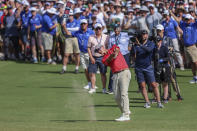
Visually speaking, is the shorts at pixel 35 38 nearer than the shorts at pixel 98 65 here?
No

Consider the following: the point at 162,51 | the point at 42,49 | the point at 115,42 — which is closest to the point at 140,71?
the point at 162,51

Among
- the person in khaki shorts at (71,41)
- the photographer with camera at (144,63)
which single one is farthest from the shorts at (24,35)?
the photographer with camera at (144,63)

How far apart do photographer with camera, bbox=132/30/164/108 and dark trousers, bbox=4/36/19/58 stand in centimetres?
1213

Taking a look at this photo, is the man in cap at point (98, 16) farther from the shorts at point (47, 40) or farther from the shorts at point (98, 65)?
the shorts at point (98, 65)

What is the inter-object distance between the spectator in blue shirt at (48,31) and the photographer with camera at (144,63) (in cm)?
1010

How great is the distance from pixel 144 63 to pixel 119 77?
203 cm

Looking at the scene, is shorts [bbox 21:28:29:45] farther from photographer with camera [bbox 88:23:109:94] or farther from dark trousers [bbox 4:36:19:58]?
photographer with camera [bbox 88:23:109:94]

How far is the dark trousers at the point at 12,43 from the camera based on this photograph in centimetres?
2775

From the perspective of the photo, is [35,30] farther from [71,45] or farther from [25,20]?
[71,45]

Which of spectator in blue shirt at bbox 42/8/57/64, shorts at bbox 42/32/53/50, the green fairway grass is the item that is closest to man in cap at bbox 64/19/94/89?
the green fairway grass

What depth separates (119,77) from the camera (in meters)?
14.5

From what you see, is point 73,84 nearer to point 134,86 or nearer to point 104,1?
point 134,86

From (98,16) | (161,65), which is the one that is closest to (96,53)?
(161,65)

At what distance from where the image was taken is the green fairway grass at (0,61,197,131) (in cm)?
1367
